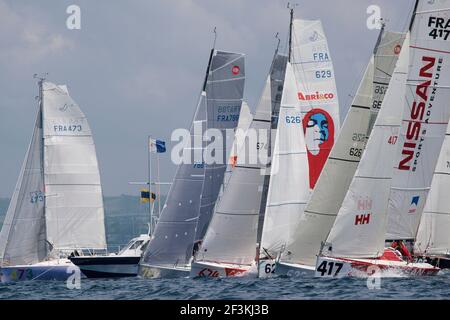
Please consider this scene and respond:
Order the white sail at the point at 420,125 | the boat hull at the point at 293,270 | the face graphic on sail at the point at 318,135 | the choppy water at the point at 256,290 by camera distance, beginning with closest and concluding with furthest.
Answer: the choppy water at the point at 256,290 < the white sail at the point at 420,125 < the boat hull at the point at 293,270 < the face graphic on sail at the point at 318,135

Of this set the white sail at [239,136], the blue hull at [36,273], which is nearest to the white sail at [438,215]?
the white sail at [239,136]

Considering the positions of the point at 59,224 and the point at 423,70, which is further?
the point at 59,224

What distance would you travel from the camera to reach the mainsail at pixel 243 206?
1475 inches

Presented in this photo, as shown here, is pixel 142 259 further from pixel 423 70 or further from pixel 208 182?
pixel 423 70

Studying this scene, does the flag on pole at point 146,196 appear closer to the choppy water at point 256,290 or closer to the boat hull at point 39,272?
the boat hull at point 39,272

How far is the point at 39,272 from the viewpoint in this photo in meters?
45.4

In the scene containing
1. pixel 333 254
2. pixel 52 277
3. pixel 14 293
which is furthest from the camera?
pixel 52 277

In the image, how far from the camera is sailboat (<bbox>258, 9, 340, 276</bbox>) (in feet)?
120

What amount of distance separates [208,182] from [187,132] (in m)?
1.98

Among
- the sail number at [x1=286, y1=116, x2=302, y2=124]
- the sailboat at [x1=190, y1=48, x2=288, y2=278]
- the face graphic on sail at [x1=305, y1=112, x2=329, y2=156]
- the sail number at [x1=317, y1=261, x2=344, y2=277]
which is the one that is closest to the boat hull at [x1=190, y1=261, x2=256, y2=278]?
the sailboat at [x1=190, y1=48, x2=288, y2=278]

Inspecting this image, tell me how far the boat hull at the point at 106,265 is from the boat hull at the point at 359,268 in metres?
13.7

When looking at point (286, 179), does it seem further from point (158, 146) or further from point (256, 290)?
point (158, 146)

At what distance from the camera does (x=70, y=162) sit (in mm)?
47875

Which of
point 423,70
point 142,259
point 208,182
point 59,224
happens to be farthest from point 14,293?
point 423,70
